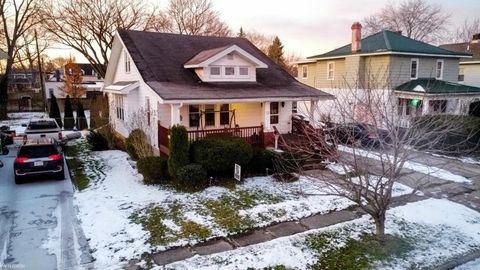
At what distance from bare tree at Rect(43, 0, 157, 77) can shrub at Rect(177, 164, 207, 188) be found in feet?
80.7

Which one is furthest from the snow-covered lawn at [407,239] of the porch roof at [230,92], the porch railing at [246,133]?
the porch roof at [230,92]

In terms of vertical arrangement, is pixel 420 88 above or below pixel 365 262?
above

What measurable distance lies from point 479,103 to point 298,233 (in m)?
17.8

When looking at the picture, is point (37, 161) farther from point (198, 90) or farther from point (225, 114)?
point (225, 114)

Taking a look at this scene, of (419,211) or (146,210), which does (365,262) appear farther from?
(146,210)

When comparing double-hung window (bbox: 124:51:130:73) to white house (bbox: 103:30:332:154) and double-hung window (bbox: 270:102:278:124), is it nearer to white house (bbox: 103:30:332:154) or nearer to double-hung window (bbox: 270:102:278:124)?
white house (bbox: 103:30:332:154)

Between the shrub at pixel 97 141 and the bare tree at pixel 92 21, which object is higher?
the bare tree at pixel 92 21

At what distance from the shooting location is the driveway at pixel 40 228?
7004 mm

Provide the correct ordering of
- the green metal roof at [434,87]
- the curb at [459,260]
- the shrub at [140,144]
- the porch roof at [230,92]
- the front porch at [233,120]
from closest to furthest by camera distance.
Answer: the curb at [459,260], the shrub at [140,144], the porch roof at [230,92], the front porch at [233,120], the green metal roof at [434,87]

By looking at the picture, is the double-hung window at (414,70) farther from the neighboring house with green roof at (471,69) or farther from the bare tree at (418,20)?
Result: the bare tree at (418,20)

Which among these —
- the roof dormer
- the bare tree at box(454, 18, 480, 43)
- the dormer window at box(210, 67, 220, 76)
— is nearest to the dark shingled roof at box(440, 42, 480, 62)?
the bare tree at box(454, 18, 480, 43)

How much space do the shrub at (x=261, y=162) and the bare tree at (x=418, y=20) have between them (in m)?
46.3

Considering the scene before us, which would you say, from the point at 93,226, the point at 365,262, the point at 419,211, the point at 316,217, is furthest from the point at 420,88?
the point at 93,226

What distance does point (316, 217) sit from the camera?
9586mm
